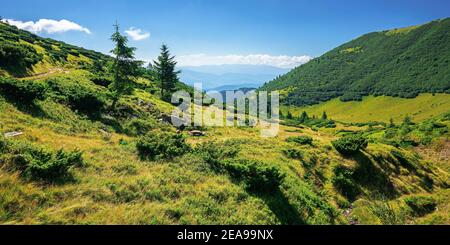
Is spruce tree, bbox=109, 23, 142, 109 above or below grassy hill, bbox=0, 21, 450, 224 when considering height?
above

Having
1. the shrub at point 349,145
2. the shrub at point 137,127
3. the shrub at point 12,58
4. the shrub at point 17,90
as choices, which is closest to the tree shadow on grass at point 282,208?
the shrub at point 349,145

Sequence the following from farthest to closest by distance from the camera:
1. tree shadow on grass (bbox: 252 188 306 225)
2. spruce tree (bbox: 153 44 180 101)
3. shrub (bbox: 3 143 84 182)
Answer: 1. spruce tree (bbox: 153 44 180 101)
2. tree shadow on grass (bbox: 252 188 306 225)
3. shrub (bbox: 3 143 84 182)

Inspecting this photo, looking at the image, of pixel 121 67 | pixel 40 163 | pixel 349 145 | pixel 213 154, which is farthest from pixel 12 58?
pixel 349 145

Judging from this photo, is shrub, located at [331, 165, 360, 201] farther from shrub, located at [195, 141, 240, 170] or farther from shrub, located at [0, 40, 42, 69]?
shrub, located at [0, 40, 42, 69]

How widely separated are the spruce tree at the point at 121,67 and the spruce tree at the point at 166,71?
23.8 metres

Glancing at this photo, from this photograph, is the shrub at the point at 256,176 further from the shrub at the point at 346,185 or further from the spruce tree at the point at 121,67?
the spruce tree at the point at 121,67

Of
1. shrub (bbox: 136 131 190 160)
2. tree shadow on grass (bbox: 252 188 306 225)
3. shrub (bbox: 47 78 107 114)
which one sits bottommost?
tree shadow on grass (bbox: 252 188 306 225)

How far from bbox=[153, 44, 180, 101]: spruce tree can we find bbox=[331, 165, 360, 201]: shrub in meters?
41.5

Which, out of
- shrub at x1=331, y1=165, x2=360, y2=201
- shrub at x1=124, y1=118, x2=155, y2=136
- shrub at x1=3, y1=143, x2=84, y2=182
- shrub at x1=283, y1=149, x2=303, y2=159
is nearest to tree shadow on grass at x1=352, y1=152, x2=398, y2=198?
shrub at x1=331, y1=165, x2=360, y2=201

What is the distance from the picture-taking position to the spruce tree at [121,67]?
31391mm

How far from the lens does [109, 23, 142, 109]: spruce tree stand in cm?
3139

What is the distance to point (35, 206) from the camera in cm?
869

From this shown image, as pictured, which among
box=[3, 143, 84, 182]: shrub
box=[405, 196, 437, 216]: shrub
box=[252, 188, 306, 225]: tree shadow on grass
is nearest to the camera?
box=[3, 143, 84, 182]: shrub
